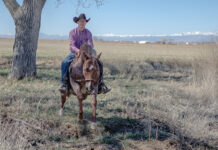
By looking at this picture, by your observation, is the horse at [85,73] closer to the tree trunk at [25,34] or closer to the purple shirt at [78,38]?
the purple shirt at [78,38]

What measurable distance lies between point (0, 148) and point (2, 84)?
260 inches

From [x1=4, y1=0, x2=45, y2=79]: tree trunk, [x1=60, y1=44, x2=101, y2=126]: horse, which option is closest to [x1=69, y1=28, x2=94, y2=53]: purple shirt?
[x1=60, y1=44, x2=101, y2=126]: horse

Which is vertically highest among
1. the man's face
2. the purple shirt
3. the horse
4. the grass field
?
the man's face

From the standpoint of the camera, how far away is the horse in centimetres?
564

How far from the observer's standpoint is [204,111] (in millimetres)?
8875

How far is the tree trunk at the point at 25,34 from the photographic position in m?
12.2

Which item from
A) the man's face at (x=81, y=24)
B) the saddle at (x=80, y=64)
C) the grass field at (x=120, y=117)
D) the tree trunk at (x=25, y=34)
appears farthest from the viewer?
the tree trunk at (x=25, y=34)

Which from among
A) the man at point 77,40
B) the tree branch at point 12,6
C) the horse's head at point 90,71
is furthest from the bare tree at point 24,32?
the horse's head at point 90,71

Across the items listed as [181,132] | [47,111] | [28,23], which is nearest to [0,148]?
[47,111]

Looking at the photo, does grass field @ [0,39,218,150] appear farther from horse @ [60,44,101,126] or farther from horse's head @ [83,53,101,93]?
horse's head @ [83,53,101,93]

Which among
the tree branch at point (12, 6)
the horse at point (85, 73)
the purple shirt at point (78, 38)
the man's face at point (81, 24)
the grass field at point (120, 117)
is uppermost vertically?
the tree branch at point (12, 6)

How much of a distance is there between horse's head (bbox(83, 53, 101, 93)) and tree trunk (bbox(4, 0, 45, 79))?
7.36 m

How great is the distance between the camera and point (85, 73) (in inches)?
223

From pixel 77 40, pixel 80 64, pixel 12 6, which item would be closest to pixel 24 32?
pixel 12 6
